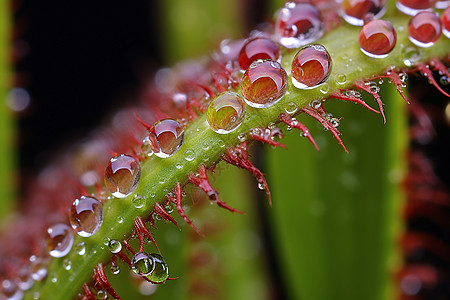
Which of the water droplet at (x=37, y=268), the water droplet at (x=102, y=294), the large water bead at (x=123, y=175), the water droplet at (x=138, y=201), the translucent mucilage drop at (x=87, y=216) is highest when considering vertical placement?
the large water bead at (x=123, y=175)

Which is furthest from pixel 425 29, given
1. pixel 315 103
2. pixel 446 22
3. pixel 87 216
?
pixel 87 216

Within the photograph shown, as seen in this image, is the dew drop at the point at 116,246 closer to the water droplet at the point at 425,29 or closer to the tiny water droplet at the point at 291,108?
the tiny water droplet at the point at 291,108

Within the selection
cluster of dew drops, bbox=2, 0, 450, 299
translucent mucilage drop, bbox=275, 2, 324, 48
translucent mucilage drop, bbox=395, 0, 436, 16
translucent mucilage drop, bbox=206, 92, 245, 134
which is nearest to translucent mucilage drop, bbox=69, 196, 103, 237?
cluster of dew drops, bbox=2, 0, 450, 299

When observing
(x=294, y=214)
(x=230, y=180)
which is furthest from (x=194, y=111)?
(x=230, y=180)

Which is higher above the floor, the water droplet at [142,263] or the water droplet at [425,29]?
the water droplet at [425,29]

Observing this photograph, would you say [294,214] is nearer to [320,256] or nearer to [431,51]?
[320,256]

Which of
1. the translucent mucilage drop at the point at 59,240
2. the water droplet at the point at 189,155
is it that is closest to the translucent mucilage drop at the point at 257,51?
the water droplet at the point at 189,155
